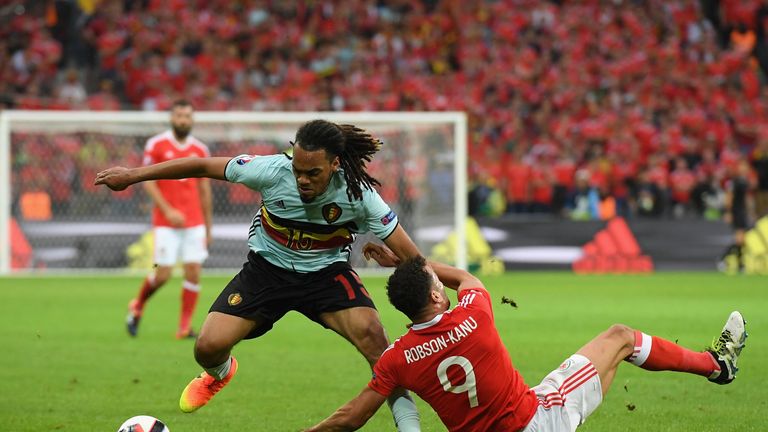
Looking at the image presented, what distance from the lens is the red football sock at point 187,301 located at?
38.0ft

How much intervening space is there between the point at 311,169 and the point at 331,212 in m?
0.40

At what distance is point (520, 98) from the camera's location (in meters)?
26.9

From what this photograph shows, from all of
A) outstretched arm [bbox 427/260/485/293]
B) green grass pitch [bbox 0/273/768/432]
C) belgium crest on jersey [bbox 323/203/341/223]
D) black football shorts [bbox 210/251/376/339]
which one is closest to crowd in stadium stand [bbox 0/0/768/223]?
green grass pitch [bbox 0/273/768/432]

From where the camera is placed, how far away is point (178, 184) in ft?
40.3

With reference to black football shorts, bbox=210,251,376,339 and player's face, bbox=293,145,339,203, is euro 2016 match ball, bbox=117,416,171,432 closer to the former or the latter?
black football shorts, bbox=210,251,376,339

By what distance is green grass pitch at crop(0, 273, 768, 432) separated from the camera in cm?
734

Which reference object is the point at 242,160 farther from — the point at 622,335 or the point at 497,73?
the point at 497,73

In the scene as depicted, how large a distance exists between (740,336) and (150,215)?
15093 millimetres

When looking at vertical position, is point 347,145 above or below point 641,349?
above

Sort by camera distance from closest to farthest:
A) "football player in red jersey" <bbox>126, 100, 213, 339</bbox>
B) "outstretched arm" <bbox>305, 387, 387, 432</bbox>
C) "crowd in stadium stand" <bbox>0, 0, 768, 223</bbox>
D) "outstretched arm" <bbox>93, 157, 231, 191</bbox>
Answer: "outstretched arm" <bbox>305, 387, 387, 432</bbox> < "outstretched arm" <bbox>93, 157, 231, 191</bbox> < "football player in red jersey" <bbox>126, 100, 213, 339</bbox> < "crowd in stadium stand" <bbox>0, 0, 768, 223</bbox>

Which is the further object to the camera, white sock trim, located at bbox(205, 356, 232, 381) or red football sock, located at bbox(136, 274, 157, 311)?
red football sock, located at bbox(136, 274, 157, 311)

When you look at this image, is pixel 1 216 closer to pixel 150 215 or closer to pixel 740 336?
pixel 150 215

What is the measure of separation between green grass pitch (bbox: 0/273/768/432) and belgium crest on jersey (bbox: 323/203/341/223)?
1419 millimetres

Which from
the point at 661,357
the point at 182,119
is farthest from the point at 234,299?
the point at 182,119
